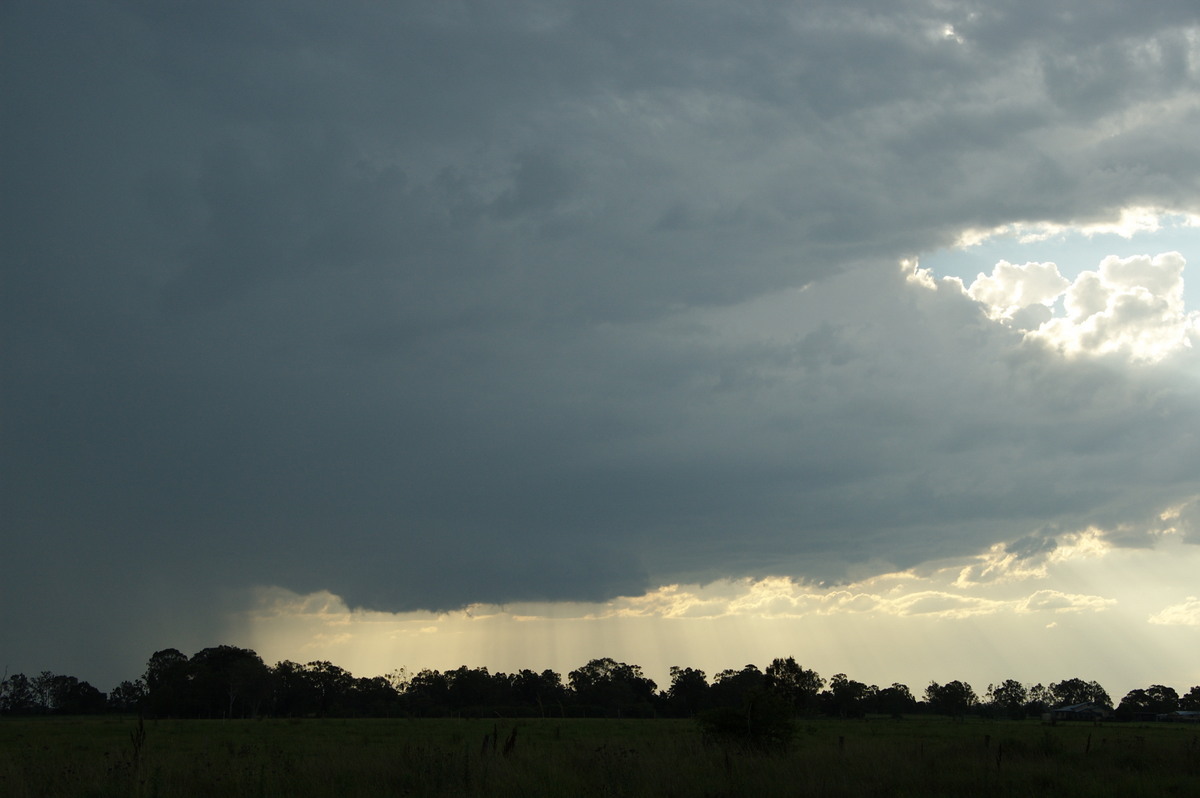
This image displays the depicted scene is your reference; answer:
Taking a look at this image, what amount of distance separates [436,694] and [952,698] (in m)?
98.6

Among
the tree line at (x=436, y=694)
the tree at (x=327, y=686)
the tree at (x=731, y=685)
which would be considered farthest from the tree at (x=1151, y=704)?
the tree at (x=327, y=686)

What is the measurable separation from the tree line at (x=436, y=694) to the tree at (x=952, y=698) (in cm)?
29

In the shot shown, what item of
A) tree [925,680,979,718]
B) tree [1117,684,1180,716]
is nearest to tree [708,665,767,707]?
tree [925,680,979,718]

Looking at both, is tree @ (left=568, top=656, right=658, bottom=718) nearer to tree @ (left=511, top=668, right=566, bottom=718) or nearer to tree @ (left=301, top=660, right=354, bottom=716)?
tree @ (left=511, top=668, right=566, bottom=718)

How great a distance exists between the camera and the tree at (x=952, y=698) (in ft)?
529

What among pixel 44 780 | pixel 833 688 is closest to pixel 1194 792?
pixel 44 780

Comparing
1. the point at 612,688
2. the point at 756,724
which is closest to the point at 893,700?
the point at 612,688

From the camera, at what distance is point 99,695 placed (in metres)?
168

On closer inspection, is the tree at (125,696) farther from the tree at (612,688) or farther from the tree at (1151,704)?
the tree at (1151,704)

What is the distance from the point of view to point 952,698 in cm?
16412

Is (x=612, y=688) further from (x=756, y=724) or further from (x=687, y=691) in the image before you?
(x=756, y=724)

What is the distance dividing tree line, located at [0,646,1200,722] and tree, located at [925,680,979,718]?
11.4 inches

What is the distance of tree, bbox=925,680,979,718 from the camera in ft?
529

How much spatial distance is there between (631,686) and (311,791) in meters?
144
